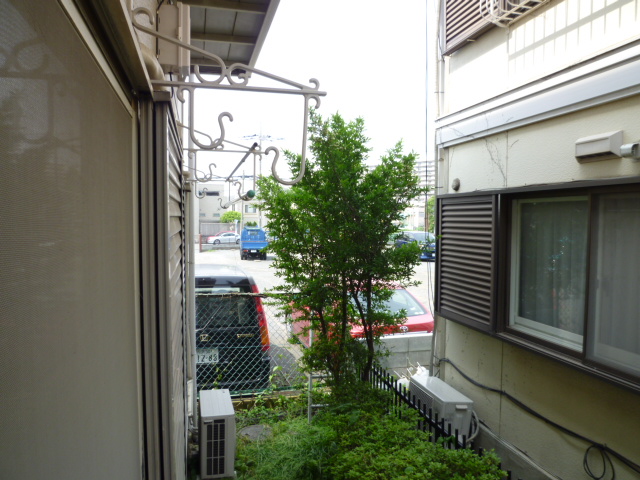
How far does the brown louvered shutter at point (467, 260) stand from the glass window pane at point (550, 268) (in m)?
0.21

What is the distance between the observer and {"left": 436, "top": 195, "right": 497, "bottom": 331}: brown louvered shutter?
447 cm

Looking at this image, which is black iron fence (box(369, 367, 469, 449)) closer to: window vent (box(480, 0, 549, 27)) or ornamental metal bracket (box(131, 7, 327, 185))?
ornamental metal bracket (box(131, 7, 327, 185))

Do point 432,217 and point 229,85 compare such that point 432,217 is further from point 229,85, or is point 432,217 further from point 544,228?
point 229,85

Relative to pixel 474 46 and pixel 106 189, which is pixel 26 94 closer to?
pixel 106 189

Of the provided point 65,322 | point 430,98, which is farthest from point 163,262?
point 430,98

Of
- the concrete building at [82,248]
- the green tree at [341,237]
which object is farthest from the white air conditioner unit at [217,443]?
the concrete building at [82,248]

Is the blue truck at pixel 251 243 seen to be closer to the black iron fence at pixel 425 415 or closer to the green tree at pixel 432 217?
the green tree at pixel 432 217

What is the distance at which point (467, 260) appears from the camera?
4855 mm

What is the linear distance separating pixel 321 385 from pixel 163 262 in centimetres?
377

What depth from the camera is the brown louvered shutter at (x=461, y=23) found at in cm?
480

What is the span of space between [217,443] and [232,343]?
191 centimetres

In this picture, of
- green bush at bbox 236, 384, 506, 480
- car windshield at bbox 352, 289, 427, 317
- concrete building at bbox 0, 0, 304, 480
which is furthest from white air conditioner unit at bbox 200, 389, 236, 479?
car windshield at bbox 352, 289, 427, 317

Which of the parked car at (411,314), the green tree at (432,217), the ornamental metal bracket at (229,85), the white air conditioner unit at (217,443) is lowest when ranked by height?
the white air conditioner unit at (217,443)

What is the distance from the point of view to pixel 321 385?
5.12 m
